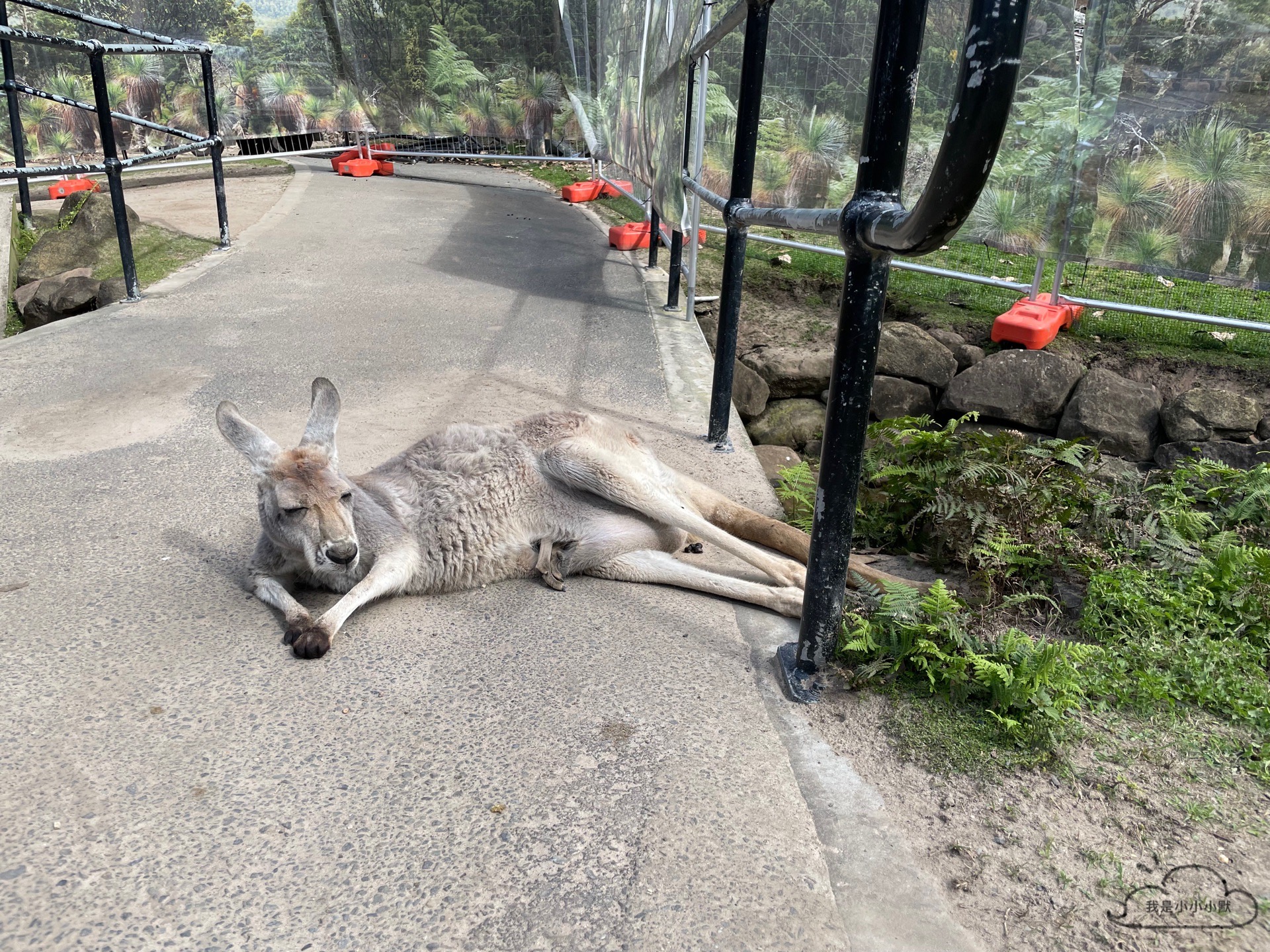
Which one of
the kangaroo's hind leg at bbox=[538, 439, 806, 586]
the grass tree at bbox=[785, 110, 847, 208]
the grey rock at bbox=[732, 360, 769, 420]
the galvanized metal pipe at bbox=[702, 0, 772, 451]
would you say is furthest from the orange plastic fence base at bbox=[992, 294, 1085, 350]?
the kangaroo's hind leg at bbox=[538, 439, 806, 586]

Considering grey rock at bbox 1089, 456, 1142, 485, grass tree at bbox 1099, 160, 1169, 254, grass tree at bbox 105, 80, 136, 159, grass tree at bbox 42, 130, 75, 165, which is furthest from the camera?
grass tree at bbox 105, 80, 136, 159

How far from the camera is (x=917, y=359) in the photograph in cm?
596

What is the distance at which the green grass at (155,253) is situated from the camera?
7402 mm

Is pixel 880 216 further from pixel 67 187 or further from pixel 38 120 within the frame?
pixel 38 120

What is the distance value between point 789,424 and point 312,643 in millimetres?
3941

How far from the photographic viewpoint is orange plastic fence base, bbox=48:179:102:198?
1014 cm

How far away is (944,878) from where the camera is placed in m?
1.85

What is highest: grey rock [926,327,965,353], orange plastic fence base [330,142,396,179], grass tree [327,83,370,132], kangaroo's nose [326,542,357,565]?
grass tree [327,83,370,132]

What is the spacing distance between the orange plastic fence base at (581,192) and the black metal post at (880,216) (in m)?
9.25

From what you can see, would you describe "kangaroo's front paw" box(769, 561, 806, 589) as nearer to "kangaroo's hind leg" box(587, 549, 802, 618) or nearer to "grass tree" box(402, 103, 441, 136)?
"kangaroo's hind leg" box(587, 549, 802, 618)

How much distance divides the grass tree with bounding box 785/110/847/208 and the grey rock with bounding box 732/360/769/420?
4.40ft

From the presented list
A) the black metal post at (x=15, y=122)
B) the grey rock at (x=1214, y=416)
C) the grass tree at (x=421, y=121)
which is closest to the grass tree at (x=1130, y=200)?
the grey rock at (x=1214, y=416)

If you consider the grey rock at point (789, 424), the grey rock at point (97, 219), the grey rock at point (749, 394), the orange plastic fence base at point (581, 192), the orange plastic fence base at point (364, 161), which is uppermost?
the orange plastic fence base at point (364, 161)

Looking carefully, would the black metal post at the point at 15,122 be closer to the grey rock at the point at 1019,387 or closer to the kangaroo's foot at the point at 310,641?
the kangaroo's foot at the point at 310,641
